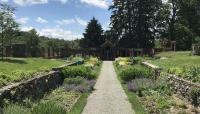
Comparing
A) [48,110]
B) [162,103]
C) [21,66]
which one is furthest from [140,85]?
[21,66]

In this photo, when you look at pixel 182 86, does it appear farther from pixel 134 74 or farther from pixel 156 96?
pixel 134 74

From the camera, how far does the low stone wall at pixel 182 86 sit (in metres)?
17.4

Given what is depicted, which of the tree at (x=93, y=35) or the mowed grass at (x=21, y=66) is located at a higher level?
the tree at (x=93, y=35)

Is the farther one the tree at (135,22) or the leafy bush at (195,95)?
the tree at (135,22)

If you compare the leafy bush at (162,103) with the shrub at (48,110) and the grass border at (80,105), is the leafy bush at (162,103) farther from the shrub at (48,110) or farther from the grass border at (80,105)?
the shrub at (48,110)

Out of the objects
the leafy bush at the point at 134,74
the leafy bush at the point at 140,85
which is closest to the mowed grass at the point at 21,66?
the leafy bush at the point at 134,74

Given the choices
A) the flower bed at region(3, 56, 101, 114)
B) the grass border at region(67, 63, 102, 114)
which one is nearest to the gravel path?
the grass border at region(67, 63, 102, 114)

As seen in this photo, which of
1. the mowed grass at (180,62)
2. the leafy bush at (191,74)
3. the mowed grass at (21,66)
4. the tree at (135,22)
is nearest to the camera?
the leafy bush at (191,74)

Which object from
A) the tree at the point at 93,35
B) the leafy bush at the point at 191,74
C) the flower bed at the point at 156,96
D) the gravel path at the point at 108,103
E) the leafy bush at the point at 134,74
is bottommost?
the gravel path at the point at 108,103

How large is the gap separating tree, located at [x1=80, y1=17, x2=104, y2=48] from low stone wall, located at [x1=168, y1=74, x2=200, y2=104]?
66789 mm

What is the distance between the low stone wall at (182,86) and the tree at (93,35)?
6679cm

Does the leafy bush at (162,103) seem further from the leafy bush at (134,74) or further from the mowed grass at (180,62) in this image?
the mowed grass at (180,62)

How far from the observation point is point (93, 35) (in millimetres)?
89500

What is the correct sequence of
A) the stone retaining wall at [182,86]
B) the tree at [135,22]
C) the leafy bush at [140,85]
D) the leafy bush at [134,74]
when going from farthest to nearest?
the tree at [135,22]
the leafy bush at [134,74]
the leafy bush at [140,85]
the stone retaining wall at [182,86]
